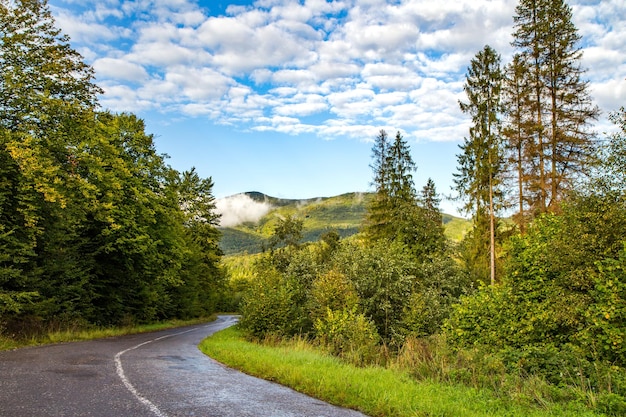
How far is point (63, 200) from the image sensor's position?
17469 mm

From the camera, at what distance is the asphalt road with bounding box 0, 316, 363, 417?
6890mm

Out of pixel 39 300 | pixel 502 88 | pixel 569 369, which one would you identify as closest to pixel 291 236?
pixel 502 88

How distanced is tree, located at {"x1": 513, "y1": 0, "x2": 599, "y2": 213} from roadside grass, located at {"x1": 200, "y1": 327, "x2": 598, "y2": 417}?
18.1m

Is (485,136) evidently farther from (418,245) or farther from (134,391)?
(134,391)

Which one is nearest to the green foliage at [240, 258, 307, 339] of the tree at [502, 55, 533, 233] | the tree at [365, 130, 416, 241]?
the tree at [502, 55, 533, 233]

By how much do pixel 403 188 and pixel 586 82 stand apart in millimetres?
18903

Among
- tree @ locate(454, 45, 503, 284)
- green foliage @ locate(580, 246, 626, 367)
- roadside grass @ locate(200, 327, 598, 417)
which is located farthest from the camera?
tree @ locate(454, 45, 503, 284)

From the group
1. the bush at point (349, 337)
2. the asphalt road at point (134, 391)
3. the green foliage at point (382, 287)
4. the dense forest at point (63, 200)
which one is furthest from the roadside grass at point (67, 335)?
the green foliage at point (382, 287)

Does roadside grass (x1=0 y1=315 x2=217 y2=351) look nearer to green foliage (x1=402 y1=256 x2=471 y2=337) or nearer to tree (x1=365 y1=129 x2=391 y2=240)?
green foliage (x1=402 y1=256 x2=471 y2=337)

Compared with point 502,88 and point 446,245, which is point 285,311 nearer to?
point 446,245

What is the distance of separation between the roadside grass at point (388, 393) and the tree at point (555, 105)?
59.3ft

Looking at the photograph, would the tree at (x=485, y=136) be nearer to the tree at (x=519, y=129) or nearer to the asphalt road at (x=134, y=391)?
the tree at (x=519, y=129)

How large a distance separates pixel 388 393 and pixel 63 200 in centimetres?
1509

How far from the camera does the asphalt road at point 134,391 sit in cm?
689
